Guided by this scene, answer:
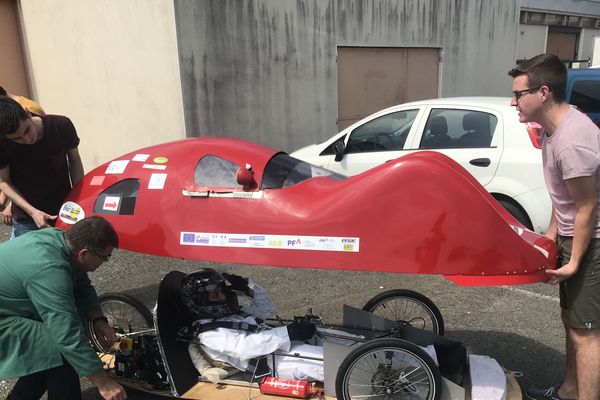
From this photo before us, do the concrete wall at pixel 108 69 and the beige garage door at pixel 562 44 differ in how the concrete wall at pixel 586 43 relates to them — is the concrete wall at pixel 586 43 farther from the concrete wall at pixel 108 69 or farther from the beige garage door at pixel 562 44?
the concrete wall at pixel 108 69

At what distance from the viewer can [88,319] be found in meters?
2.93

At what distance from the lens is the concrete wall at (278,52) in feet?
25.9

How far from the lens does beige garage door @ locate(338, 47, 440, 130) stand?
10.4m

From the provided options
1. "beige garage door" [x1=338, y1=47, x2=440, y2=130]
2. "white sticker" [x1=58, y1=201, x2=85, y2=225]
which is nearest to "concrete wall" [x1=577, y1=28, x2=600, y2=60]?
"beige garage door" [x1=338, y1=47, x2=440, y2=130]

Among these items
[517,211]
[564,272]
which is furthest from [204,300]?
[517,211]

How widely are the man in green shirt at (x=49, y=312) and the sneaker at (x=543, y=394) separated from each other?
2362mm

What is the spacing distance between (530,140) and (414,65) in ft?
24.8

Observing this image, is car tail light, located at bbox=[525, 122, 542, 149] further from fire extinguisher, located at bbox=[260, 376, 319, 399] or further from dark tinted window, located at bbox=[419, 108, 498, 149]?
fire extinguisher, located at bbox=[260, 376, 319, 399]

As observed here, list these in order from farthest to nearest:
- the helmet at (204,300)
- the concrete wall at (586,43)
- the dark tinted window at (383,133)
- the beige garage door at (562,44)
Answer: the concrete wall at (586,43) → the beige garage door at (562,44) → the dark tinted window at (383,133) → the helmet at (204,300)

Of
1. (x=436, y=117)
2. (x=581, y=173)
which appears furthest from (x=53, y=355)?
(x=436, y=117)

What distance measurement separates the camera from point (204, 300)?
312 centimetres

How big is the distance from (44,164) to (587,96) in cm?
725

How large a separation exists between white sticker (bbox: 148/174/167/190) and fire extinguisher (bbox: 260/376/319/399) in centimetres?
130

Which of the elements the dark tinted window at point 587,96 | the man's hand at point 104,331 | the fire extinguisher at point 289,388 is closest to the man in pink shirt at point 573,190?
the fire extinguisher at point 289,388
